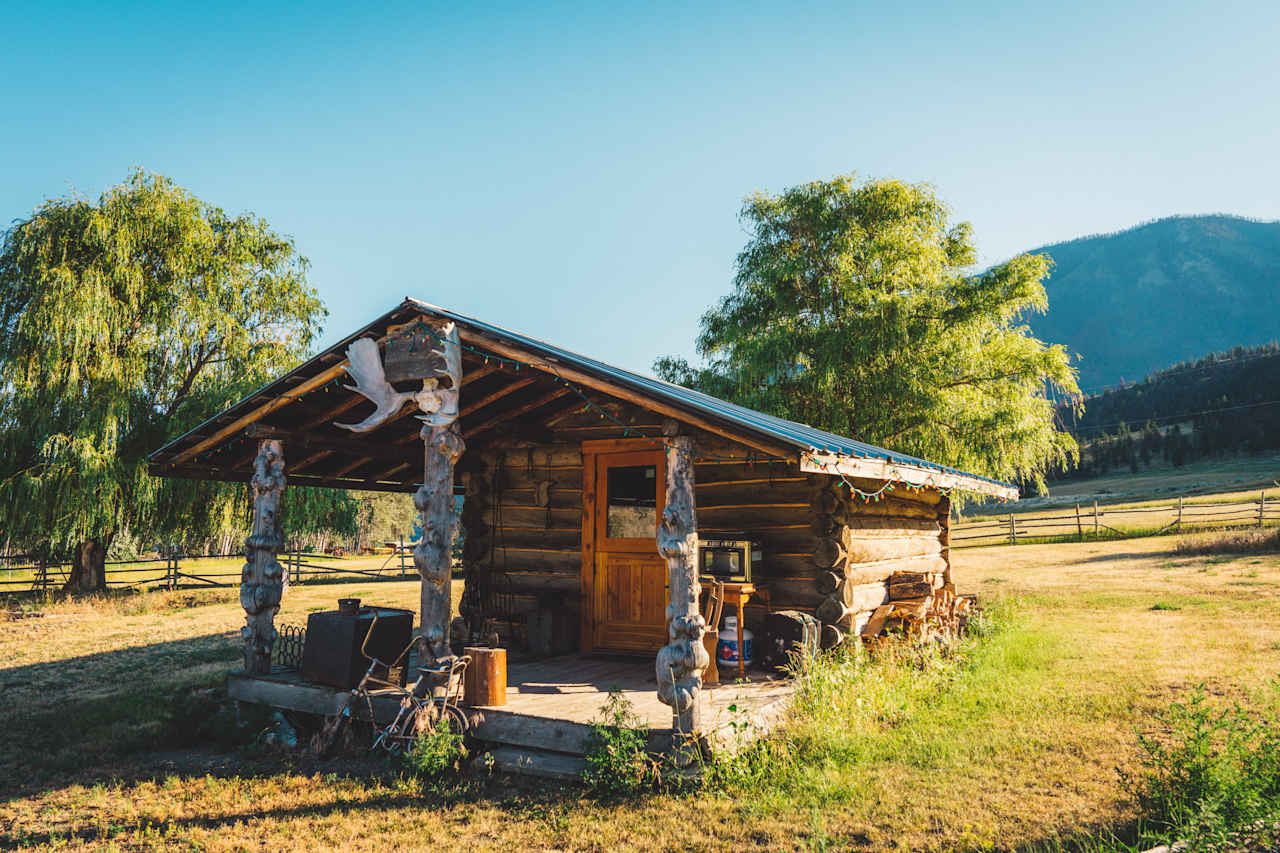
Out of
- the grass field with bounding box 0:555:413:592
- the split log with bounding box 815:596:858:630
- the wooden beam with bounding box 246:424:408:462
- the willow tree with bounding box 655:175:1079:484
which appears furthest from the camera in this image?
the grass field with bounding box 0:555:413:592

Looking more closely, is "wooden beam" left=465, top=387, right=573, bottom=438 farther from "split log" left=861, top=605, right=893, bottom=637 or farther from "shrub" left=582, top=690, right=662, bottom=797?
"split log" left=861, top=605, right=893, bottom=637

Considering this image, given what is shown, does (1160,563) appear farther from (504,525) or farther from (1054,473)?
(1054,473)

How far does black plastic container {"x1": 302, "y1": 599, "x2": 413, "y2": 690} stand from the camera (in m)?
7.26

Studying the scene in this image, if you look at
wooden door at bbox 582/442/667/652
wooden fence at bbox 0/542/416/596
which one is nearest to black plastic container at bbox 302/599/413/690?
wooden door at bbox 582/442/667/652

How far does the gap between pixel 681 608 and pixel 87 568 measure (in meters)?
19.9

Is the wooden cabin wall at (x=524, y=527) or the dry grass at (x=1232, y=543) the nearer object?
the wooden cabin wall at (x=524, y=527)

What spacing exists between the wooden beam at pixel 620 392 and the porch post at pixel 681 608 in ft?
0.75

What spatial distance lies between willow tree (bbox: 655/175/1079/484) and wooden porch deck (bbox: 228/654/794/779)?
1215cm

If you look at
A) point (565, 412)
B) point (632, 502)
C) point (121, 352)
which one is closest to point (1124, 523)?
point (632, 502)

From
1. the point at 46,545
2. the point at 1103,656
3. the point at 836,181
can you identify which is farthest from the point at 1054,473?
the point at 46,545

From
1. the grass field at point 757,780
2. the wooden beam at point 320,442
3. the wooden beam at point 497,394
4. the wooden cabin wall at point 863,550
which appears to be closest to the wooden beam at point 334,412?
the wooden beam at point 320,442

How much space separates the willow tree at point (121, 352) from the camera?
16094 mm

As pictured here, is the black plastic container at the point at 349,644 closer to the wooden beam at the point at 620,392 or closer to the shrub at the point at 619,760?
the shrub at the point at 619,760

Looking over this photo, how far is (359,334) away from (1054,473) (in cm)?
10343
